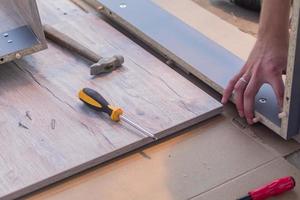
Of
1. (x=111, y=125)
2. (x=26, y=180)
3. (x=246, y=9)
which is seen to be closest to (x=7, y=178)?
(x=26, y=180)

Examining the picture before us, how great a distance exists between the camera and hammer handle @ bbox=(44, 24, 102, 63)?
164 cm

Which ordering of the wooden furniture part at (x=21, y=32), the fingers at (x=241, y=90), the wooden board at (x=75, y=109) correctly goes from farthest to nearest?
the wooden furniture part at (x=21, y=32), the fingers at (x=241, y=90), the wooden board at (x=75, y=109)

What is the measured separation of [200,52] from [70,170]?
557 millimetres

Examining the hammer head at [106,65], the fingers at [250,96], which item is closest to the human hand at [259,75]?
the fingers at [250,96]

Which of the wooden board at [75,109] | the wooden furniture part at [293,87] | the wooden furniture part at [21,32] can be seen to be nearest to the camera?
the wooden furniture part at [293,87]

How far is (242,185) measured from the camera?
1277 mm

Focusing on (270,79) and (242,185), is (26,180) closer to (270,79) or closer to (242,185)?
(242,185)

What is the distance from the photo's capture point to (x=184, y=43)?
1.68 meters

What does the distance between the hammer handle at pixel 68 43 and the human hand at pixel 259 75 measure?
1.36ft

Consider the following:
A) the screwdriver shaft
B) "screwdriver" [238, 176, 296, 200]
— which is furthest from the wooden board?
"screwdriver" [238, 176, 296, 200]

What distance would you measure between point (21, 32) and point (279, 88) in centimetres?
75

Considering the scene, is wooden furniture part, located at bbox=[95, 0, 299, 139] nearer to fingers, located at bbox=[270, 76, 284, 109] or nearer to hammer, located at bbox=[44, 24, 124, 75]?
fingers, located at bbox=[270, 76, 284, 109]

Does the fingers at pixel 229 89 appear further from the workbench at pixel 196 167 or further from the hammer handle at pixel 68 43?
the hammer handle at pixel 68 43

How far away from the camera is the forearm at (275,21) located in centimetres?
137
